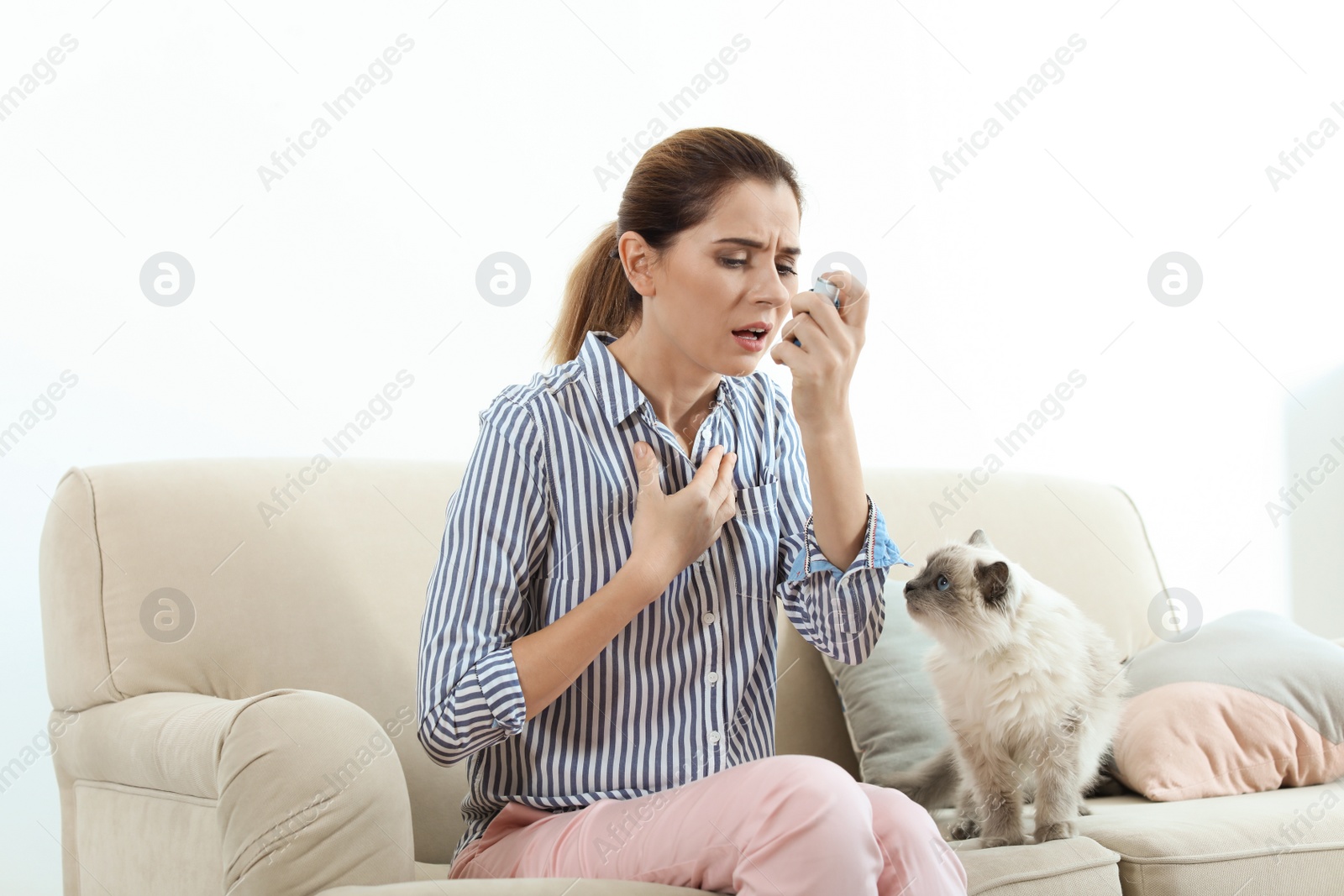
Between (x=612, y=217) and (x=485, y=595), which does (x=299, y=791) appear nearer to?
(x=485, y=595)

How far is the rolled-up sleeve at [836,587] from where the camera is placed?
4.95ft

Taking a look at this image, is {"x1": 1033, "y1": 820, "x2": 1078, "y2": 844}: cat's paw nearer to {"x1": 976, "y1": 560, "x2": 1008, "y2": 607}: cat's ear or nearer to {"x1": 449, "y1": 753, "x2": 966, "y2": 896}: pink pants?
{"x1": 976, "y1": 560, "x2": 1008, "y2": 607}: cat's ear

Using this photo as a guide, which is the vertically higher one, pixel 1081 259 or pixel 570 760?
pixel 1081 259

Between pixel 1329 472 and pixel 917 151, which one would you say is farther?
pixel 1329 472

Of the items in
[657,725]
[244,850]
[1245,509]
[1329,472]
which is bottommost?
[244,850]

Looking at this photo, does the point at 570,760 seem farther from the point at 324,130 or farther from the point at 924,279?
the point at 924,279

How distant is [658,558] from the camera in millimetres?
1356

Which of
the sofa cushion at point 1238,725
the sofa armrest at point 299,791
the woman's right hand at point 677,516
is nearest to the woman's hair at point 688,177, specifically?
the woman's right hand at point 677,516

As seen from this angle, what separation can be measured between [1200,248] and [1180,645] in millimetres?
1769

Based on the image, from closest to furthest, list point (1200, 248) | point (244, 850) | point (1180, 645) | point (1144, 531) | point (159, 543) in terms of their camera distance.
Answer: point (244, 850) → point (159, 543) → point (1180, 645) → point (1144, 531) → point (1200, 248)

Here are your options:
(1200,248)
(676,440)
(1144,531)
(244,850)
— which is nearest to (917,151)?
(1200,248)

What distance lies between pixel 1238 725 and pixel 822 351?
1169 millimetres

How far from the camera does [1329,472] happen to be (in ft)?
11.7

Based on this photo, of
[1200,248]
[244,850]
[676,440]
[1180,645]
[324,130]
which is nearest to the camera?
[244,850]
